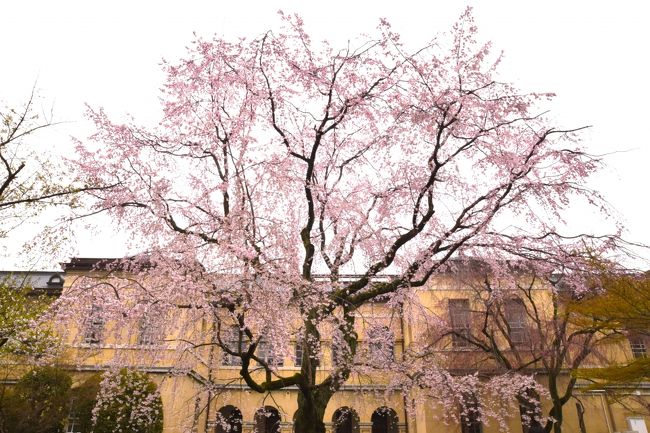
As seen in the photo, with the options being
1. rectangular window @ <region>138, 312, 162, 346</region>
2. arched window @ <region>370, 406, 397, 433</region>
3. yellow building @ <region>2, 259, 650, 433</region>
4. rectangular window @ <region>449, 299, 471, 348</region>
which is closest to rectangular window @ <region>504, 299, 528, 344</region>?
yellow building @ <region>2, 259, 650, 433</region>

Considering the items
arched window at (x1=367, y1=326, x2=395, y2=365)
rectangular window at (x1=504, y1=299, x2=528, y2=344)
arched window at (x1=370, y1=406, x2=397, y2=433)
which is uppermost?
rectangular window at (x1=504, y1=299, x2=528, y2=344)

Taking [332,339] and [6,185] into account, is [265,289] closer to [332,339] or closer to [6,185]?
[332,339]

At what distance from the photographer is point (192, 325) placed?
29.2 ft

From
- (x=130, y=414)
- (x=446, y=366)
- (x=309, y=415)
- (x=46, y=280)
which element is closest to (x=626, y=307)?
(x=309, y=415)

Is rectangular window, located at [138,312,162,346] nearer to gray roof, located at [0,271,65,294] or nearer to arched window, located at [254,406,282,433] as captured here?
gray roof, located at [0,271,65,294]

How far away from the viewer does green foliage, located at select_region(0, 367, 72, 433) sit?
1459cm

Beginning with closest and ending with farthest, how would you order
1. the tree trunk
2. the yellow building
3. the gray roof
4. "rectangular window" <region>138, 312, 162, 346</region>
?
the tree trunk → "rectangular window" <region>138, 312, 162, 346</region> → the yellow building → the gray roof

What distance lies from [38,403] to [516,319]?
18871 millimetres

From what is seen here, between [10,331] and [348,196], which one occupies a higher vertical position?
[348,196]

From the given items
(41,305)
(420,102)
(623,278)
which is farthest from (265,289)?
(41,305)

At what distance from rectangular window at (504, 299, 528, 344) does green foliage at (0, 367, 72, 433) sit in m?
16.1

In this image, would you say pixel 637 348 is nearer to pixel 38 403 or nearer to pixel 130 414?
pixel 130 414

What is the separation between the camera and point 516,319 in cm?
2034

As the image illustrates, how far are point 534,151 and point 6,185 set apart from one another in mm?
11126
